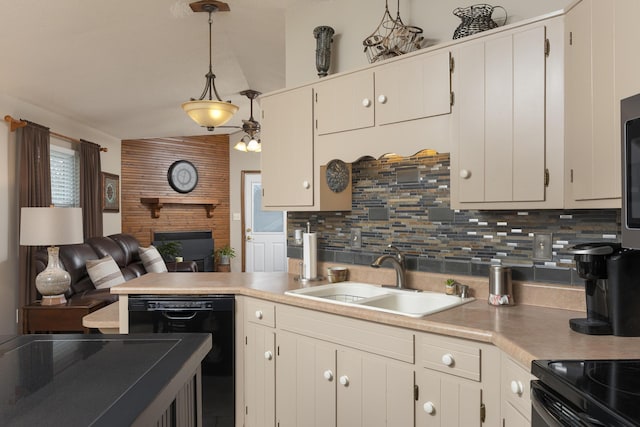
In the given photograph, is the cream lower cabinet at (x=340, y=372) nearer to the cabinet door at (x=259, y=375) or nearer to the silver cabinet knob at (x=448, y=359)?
the cabinet door at (x=259, y=375)

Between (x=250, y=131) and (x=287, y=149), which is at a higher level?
(x=250, y=131)

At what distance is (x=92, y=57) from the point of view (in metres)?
4.03

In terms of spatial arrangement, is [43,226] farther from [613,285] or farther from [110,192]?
[613,285]

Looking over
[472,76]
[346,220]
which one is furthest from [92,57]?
[472,76]

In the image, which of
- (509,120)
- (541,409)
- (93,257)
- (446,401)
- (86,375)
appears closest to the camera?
(86,375)

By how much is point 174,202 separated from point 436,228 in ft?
20.6

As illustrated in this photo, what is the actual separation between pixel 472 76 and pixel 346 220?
1.30m

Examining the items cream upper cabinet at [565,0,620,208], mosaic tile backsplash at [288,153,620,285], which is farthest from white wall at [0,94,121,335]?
cream upper cabinet at [565,0,620,208]

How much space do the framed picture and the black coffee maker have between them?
649 cm

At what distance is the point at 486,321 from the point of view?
1861 millimetres

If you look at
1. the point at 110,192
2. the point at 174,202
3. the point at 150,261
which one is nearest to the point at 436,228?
the point at 150,261

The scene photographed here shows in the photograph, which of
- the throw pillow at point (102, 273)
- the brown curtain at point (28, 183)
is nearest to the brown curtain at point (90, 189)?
the throw pillow at point (102, 273)

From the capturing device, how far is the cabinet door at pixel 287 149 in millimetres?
2908

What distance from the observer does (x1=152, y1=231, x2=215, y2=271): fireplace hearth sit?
7980mm
